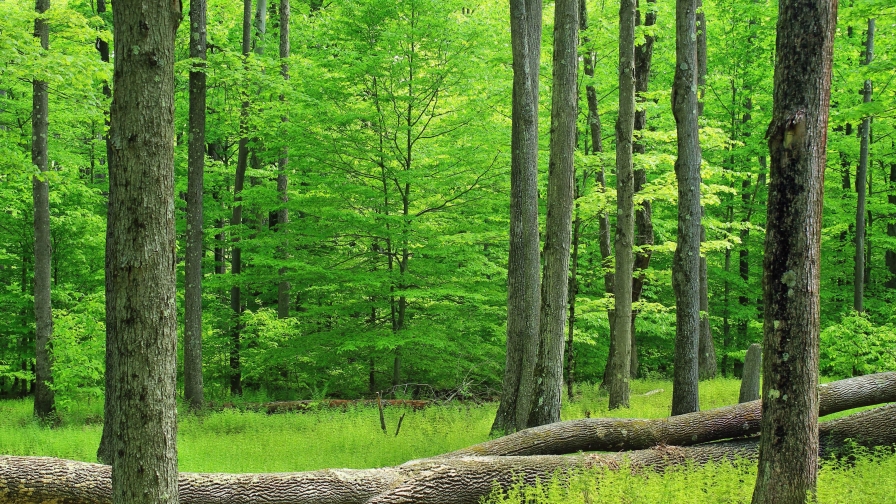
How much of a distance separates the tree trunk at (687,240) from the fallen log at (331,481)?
101 inches

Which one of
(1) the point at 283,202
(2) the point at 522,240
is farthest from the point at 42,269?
(2) the point at 522,240

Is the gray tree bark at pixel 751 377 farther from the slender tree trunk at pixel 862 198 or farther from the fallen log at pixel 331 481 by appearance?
the slender tree trunk at pixel 862 198

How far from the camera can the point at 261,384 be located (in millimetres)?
18344

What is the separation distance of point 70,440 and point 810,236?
1115cm

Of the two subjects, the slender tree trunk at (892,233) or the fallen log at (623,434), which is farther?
the slender tree trunk at (892,233)

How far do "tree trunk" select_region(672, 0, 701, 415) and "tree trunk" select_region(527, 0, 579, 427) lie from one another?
1.57 m

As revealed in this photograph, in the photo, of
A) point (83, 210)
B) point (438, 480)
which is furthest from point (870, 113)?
point (83, 210)

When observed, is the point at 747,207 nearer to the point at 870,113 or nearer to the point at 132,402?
the point at 870,113

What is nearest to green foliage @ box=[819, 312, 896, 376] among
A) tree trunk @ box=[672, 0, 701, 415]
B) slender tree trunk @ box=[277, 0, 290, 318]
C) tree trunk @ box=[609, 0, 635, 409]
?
tree trunk @ box=[609, 0, 635, 409]

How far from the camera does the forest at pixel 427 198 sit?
9898mm

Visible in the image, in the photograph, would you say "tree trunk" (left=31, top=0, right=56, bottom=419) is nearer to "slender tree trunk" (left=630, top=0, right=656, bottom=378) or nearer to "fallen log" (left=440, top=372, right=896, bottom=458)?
"fallen log" (left=440, top=372, right=896, bottom=458)

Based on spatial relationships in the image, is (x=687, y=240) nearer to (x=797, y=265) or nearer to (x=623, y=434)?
(x=623, y=434)

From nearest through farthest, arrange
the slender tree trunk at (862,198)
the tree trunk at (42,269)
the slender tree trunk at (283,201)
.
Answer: the tree trunk at (42,269)
the slender tree trunk at (283,201)
the slender tree trunk at (862,198)

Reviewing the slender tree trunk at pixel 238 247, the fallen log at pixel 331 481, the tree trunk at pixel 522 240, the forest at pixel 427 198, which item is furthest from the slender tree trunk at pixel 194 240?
the fallen log at pixel 331 481
